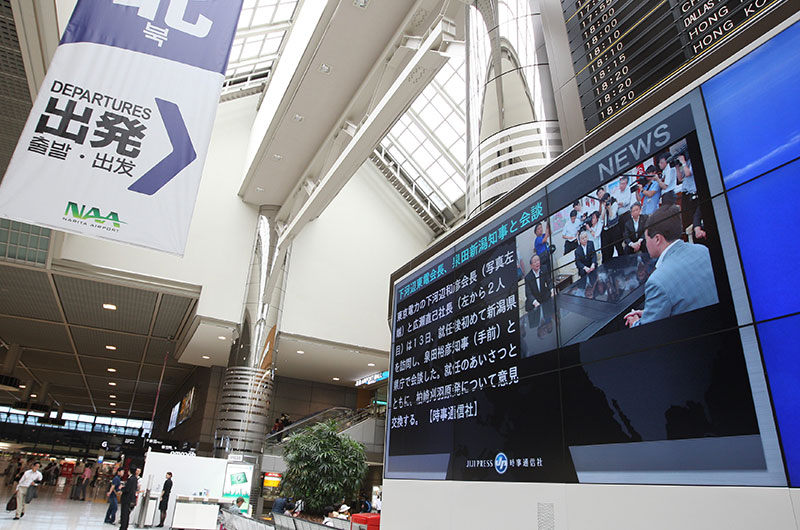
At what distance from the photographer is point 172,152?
6.05 metres

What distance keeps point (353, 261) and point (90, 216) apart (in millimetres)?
14694

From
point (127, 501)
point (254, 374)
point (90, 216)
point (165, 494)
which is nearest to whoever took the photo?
point (90, 216)

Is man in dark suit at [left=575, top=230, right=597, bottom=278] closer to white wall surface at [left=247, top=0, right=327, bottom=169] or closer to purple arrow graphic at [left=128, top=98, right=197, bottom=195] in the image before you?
purple arrow graphic at [left=128, top=98, right=197, bottom=195]

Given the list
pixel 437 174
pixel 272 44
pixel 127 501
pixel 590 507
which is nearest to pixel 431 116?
pixel 437 174

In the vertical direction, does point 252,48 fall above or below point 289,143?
above

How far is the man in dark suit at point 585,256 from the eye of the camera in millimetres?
2981

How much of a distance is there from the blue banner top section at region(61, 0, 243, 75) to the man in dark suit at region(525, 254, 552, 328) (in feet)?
17.1

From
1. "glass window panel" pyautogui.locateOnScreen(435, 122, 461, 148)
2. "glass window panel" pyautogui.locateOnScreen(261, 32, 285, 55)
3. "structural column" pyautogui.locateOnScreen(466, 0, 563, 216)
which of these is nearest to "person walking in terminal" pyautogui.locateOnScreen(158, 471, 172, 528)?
"structural column" pyautogui.locateOnScreen(466, 0, 563, 216)

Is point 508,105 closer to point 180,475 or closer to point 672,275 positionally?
point 672,275

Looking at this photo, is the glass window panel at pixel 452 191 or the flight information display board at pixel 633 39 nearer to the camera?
the flight information display board at pixel 633 39

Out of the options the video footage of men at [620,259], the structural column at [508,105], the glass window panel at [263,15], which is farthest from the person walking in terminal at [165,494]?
the glass window panel at [263,15]

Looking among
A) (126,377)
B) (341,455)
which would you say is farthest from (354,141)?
(126,377)

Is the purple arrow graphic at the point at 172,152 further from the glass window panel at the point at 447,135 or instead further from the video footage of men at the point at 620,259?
the glass window panel at the point at 447,135

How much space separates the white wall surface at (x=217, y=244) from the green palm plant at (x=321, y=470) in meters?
4.81
